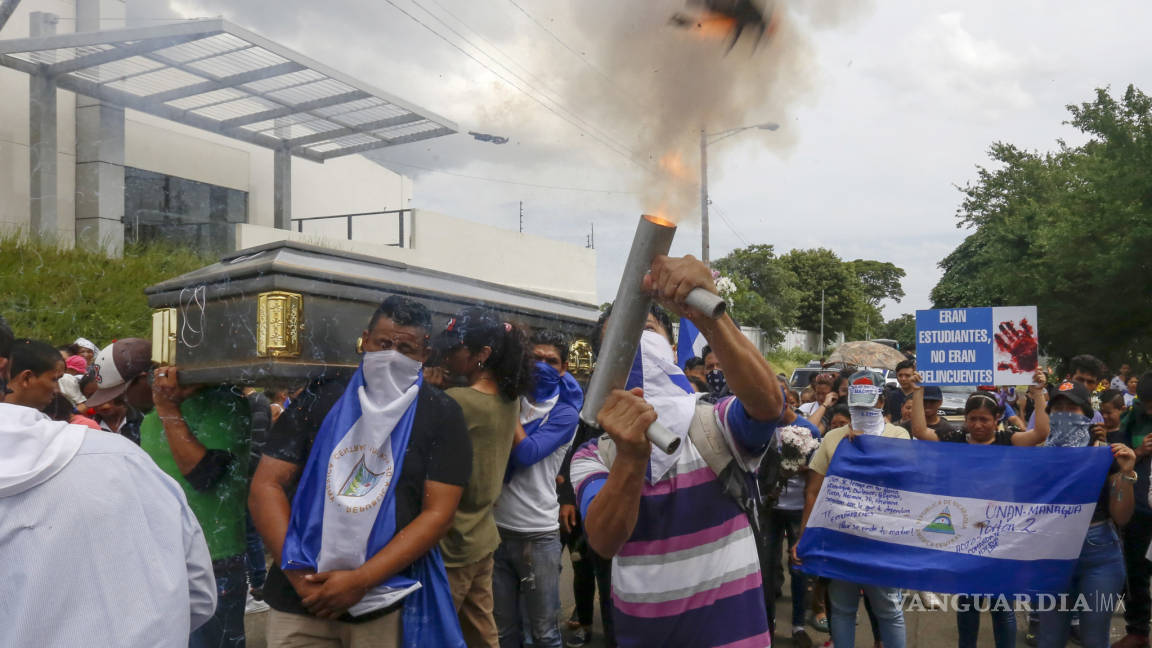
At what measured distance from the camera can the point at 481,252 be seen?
354 cm

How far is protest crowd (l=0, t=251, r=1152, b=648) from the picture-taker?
1.66 meters

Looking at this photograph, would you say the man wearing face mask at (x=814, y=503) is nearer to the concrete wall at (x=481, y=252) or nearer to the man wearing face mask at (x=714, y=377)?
the man wearing face mask at (x=714, y=377)

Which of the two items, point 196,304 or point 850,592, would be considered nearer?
point 196,304

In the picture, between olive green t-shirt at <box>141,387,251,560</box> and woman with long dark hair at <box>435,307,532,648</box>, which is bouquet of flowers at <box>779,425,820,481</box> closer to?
woman with long dark hair at <box>435,307,532,648</box>

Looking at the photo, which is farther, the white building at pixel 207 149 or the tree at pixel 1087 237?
the tree at pixel 1087 237

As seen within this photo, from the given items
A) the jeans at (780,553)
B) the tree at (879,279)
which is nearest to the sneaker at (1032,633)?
the jeans at (780,553)

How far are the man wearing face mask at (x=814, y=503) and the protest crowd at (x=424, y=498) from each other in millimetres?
24

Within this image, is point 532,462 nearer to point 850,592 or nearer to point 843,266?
point 850,592

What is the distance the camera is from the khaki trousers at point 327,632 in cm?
268

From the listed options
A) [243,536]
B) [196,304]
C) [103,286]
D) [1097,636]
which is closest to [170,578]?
[196,304]

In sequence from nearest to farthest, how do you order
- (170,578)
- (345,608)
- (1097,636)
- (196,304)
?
(170,578) → (345,608) → (196,304) → (1097,636)

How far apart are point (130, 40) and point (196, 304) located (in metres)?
0.87

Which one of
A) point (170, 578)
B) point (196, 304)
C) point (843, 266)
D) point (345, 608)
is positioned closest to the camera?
point (170, 578)

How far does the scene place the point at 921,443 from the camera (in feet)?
16.6
